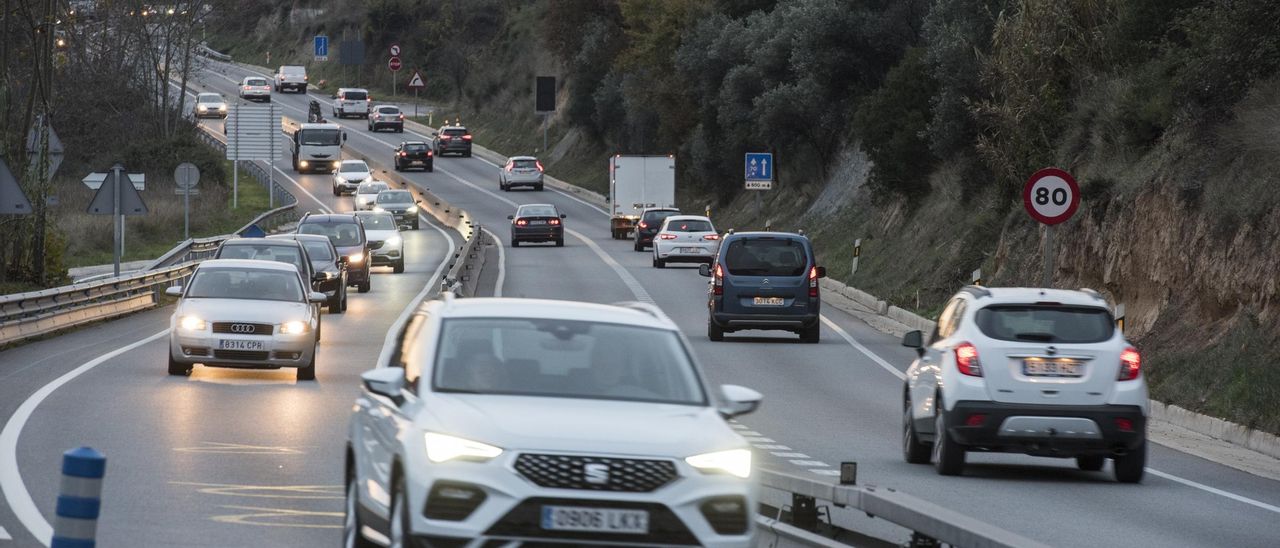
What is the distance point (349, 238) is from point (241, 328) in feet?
66.2

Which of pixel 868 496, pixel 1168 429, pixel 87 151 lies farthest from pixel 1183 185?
pixel 87 151

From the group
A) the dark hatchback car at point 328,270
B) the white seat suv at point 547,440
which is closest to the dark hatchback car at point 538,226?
the dark hatchback car at point 328,270

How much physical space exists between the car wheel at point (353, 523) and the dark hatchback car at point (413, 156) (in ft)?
306

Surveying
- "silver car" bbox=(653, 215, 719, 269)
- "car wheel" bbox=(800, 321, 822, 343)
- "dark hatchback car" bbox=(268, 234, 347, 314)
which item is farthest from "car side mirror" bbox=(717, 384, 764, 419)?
"silver car" bbox=(653, 215, 719, 269)

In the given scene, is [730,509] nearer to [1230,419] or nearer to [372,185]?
[1230,419]

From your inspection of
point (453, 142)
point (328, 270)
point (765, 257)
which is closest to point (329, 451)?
point (765, 257)

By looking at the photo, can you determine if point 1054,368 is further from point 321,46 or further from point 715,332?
point 321,46

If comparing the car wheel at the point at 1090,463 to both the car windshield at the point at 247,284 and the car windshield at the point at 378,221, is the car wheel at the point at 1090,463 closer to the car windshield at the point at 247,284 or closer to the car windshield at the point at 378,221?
the car windshield at the point at 247,284

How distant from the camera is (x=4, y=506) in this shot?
41.1ft

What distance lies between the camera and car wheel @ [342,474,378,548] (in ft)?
33.0

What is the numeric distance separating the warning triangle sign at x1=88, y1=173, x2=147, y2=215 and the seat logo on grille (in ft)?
93.4

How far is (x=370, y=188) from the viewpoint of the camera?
77688 mm

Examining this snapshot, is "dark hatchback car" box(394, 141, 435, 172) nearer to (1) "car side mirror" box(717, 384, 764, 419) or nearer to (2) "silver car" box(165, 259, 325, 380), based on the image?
(2) "silver car" box(165, 259, 325, 380)

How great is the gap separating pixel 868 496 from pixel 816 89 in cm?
5441
